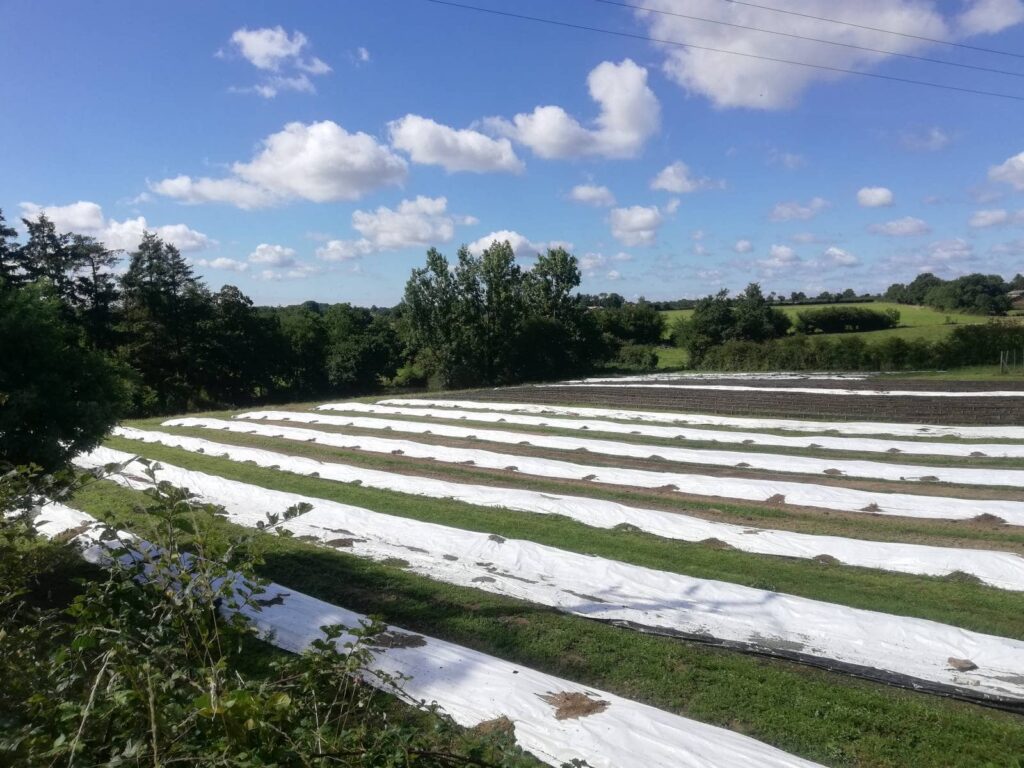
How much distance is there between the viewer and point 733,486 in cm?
1223

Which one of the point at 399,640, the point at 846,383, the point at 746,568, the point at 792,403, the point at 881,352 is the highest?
the point at 881,352

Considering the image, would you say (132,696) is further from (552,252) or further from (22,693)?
(552,252)

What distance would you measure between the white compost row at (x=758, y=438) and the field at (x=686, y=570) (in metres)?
0.14

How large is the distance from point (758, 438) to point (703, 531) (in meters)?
8.62

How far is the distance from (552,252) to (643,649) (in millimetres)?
42760

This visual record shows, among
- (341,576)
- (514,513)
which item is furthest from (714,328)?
(341,576)

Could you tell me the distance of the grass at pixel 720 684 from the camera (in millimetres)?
4516

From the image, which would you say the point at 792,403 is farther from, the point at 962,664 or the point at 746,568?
the point at 962,664

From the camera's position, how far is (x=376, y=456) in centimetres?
1664

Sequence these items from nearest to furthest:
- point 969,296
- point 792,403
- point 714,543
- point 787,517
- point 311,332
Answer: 1. point 714,543
2. point 787,517
3. point 792,403
4. point 311,332
5. point 969,296

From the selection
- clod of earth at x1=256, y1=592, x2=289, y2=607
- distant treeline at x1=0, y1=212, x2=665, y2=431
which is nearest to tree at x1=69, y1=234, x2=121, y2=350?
distant treeline at x1=0, y1=212, x2=665, y2=431

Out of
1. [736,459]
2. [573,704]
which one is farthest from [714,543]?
[736,459]

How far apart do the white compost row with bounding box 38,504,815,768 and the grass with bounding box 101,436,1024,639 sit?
339cm

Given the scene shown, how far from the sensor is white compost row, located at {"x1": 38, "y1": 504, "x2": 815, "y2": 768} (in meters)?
4.23
